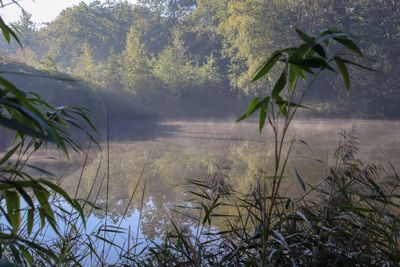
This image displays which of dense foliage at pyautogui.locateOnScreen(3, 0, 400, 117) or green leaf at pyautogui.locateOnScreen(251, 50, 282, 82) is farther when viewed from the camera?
dense foliage at pyautogui.locateOnScreen(3, 0, 400, 117)

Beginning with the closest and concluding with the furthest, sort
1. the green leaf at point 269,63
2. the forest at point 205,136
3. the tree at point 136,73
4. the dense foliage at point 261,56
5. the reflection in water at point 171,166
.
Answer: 1. the green leaf at point 269,63
2. the forest at point 205,136
3. the reflection in water at point 171,166
4. the tree at point 136,73
5. the dense foliage at point 261,56

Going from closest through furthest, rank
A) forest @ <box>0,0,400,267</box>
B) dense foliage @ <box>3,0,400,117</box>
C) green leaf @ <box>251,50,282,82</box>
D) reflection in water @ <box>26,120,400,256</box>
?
green leaf @ <box>251,50,282,82</box> < forest @ <box>0,0,400,267</box> < reflection in water @ <box>26,120,400,256</box> < dense foliage @ <box>3,0,400,117</box>

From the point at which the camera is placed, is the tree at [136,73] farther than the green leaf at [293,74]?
Yes

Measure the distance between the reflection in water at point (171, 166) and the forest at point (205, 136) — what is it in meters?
0.03

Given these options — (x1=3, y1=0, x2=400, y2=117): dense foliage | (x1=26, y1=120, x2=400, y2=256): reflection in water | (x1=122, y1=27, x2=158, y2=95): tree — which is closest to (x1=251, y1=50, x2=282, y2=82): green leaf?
(x1=26, y1=120, x2=400, y2=256): reflection in water

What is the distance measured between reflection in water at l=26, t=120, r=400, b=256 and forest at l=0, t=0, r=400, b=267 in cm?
3

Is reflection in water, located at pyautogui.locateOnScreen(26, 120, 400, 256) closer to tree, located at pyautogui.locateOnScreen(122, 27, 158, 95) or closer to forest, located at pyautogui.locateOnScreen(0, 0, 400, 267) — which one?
forest, located at pyautogui.locateOnScreen(0, 0, 400, 267)

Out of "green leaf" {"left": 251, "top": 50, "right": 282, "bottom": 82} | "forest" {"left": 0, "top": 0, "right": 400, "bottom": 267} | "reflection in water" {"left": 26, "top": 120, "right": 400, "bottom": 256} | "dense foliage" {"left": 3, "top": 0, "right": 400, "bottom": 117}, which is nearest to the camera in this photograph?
"green leaf" {"left": 251, "top": 50, "right": 282, "bottom": 82}

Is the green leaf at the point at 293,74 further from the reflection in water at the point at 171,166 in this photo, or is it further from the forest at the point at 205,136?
the reflection in water at the point at 171,166

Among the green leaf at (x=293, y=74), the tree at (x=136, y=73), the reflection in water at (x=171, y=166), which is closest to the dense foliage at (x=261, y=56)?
the tree at (x=136, y=73)

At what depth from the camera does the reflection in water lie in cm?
360

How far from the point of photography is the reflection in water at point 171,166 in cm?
360

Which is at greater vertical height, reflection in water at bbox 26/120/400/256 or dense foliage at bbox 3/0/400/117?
dense foliage at bbox 3/0/400/117

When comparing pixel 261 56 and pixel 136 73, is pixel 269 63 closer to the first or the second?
pixel 136 73
